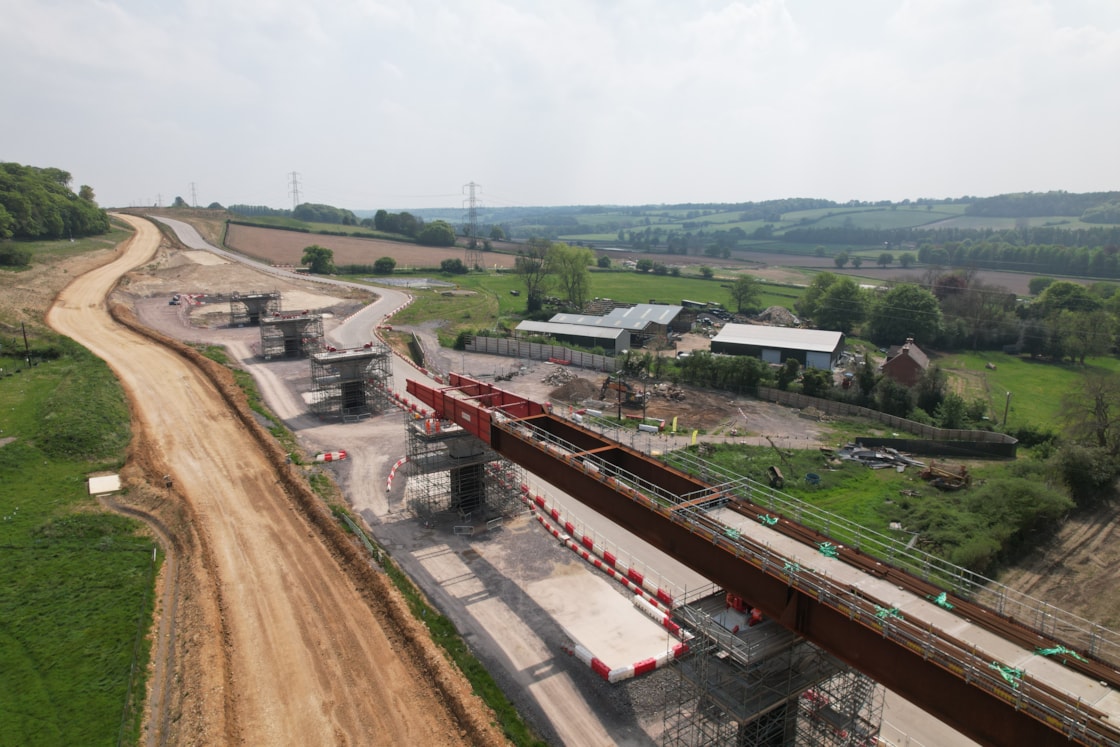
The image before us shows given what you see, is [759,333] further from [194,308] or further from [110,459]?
[194,308]

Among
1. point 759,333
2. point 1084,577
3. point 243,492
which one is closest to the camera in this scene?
point 1084,577

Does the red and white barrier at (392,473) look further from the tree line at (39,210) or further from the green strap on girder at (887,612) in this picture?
the tree line at (39,210)

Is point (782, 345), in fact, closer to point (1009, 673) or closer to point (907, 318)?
point (907, 318)

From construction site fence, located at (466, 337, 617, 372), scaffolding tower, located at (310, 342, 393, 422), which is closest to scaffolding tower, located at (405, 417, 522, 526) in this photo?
scaffolding tower, located at (310, 342, 393, 422)

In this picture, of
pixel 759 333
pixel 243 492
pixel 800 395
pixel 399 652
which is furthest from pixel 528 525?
pixel 759 333

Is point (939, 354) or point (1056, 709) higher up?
point (1056, 709)

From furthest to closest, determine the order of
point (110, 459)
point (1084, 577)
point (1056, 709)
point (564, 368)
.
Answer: point (564, 368), point (110, 459), point (1084, 577), point (1056, 709)

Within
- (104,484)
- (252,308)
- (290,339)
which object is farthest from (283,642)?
(252,308)

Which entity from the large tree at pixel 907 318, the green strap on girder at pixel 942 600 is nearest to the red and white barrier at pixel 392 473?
the green strap on girder at pixel 942 600
